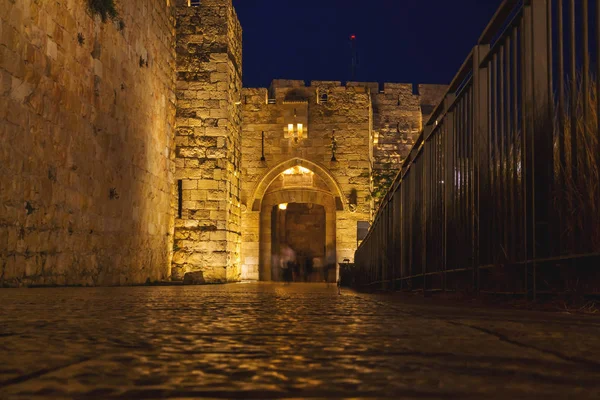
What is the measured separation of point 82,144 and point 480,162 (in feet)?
22.8

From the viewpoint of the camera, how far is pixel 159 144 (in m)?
13.9

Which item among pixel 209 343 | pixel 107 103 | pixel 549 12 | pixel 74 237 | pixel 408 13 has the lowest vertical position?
pixel 209 343

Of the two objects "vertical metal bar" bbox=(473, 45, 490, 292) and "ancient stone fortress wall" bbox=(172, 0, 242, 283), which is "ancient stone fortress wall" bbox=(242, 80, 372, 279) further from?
"vertical metal bar" bbox=(473, 45, 490, 292)

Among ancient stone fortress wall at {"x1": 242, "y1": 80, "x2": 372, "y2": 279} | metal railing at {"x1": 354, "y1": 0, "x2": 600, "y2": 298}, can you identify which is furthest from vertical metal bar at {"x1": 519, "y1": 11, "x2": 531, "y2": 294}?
ancient stone fortress wall at {"x1": 242, "y1": 80, "x2": 372, "y2": 279}

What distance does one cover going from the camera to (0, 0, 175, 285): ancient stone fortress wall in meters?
7.43

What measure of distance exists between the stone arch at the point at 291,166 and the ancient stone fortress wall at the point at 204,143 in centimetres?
696

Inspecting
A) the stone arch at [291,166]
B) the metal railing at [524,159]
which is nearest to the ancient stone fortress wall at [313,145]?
the stone arch at [291,166]

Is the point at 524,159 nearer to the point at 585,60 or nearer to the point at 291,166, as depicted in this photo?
the point at 585,60

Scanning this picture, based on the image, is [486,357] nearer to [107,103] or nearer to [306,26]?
[107,103]

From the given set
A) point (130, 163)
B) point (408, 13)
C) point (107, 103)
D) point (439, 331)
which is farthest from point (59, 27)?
point (408, 13)

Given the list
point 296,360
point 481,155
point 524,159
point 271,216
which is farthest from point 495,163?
point 271,216

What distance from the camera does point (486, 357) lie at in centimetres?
120

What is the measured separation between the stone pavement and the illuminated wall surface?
19.9ft

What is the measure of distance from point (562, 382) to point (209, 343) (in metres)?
0.76
